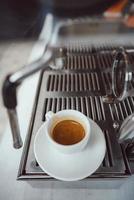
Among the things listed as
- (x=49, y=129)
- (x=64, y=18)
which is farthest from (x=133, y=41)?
(x=49, y=129)

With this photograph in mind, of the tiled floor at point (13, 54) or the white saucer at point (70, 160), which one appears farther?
the tiled floor at point (13, 54)

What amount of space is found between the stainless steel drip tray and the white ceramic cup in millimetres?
56

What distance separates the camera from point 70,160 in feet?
1.18

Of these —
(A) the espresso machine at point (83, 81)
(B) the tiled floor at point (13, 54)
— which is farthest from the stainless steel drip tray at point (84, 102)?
(B) the tiled floor at point (13, 54)

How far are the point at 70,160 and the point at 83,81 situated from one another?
0.25m

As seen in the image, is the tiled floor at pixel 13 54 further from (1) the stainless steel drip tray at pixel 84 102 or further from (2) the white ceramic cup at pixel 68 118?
(2) the white ceramic cup at pixel 68 118

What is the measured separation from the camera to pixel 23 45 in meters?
0.74

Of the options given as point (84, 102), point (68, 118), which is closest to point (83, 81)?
point (84, 102)

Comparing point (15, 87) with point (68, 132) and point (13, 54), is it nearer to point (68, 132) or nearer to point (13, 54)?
point (68, 132)

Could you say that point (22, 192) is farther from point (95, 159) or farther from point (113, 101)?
point (113, 101)

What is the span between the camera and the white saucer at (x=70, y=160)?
34cm

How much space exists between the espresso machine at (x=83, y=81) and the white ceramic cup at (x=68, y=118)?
0.18 feet

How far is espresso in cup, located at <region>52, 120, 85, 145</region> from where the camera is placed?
367 millimetres

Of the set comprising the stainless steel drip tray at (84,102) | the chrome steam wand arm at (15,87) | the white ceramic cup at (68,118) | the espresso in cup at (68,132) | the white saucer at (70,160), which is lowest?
the stainless steel drip tray at (84,102)
